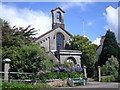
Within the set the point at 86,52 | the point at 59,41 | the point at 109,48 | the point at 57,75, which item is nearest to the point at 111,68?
the point at 86,52

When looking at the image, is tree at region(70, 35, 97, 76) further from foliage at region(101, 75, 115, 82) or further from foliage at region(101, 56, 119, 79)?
foliage at region(101, 75, 115, 82)

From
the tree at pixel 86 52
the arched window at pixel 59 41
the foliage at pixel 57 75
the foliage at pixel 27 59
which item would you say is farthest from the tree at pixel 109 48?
the foliage at pixel 27 59

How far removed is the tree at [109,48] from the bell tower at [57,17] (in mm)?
7328

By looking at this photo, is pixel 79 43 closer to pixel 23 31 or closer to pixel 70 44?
pixel 70 44

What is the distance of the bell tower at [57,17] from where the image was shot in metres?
29.3

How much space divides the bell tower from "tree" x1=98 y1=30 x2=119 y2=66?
7328mm

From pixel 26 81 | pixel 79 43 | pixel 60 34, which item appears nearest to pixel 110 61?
pixel 79 43

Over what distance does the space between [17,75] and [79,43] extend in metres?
13.3

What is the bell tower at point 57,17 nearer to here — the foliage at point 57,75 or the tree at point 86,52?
the tree at point 86,52

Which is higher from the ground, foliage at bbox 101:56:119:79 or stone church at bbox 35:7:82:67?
stone church at bbox 35:7:82:67

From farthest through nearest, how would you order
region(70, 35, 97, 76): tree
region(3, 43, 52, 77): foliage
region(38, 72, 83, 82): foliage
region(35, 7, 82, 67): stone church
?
region(35, 7, 82, 67): stone church
region(70, 35, 97, 76): tree
region(38, 72, 83, 82): foliage
region(3, 43, 52, 77): foliage

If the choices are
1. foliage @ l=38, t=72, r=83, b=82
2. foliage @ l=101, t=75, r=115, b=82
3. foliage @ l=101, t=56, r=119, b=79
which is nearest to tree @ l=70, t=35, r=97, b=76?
foliage @ l=101, t=56, r=119, b=79

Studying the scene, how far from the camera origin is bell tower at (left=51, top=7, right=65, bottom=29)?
96.0 feet

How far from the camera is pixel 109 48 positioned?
26797 mm
